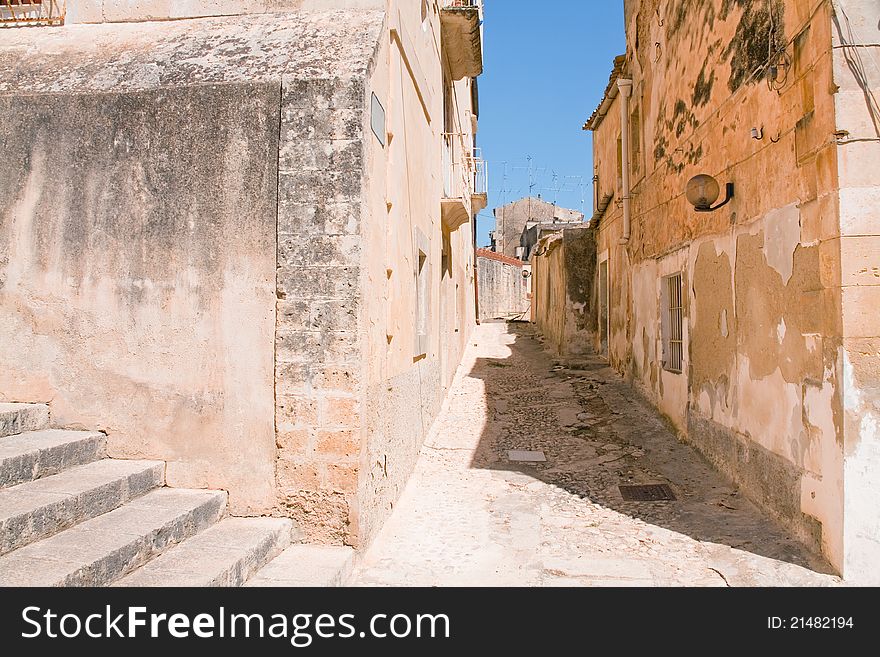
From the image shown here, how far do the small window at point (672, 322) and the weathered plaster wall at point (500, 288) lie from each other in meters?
18.9

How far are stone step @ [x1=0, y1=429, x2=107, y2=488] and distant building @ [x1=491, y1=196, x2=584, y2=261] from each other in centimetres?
3948

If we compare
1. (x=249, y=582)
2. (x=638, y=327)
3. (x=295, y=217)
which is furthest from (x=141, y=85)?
(x=638, y=327)

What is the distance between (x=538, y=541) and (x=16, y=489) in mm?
3490

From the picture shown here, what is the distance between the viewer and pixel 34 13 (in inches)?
214

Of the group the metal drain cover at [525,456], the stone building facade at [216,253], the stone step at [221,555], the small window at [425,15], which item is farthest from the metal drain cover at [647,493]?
the small window at [425,15]

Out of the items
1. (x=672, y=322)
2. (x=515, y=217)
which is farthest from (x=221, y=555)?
(x=515, y=217)

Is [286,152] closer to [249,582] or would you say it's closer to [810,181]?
[249,582]

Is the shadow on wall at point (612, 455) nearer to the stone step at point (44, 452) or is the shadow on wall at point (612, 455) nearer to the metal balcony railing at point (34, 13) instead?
the stone step at point (44, 452)

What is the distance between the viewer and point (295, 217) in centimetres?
414

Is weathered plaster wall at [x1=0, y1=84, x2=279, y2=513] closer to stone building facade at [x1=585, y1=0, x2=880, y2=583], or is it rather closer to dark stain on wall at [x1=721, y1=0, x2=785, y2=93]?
stone building facade at [x1=585, y1=0, x2=880, y2=583]

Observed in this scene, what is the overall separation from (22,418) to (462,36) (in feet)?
24.6

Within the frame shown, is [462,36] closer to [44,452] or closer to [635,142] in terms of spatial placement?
[635,142]

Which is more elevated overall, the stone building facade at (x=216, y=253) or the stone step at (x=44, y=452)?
the stone building facade at (x=216, y=253)

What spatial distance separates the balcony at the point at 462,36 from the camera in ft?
28.3
